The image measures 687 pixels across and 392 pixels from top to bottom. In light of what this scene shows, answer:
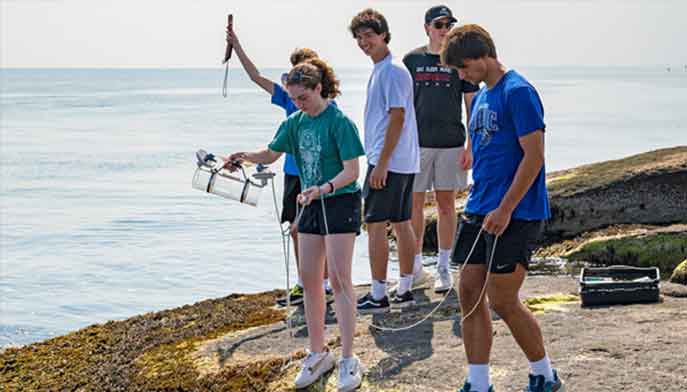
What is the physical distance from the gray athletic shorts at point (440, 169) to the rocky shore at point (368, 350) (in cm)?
94

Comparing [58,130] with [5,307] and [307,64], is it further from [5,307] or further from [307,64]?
[307,64]

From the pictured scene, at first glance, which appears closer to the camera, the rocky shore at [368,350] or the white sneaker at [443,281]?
the rocky shore at [368,350]

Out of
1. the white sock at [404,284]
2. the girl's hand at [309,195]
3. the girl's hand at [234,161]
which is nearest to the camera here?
the girl's hand at [309,195]

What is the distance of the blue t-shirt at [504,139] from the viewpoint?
5422 mm

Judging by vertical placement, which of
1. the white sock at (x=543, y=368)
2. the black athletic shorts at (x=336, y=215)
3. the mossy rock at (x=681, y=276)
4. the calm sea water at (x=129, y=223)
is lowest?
the calm sea water at (x=129, y=223)

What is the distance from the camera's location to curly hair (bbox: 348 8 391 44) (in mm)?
7543

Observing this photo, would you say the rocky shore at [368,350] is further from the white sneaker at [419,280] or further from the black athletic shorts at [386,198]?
the black athletic shorts at [386,198]

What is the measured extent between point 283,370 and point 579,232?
25.6 ft

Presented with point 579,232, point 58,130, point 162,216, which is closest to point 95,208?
point 162,216

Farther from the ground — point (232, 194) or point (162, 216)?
point (232, 194)

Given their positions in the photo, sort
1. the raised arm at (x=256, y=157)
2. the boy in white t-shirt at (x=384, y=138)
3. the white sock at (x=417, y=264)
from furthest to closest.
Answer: the white sock at (x=417, y=264)
the boy in white t-shirt at (x=384, y=138)
the raised arm at (x=256, y=157)

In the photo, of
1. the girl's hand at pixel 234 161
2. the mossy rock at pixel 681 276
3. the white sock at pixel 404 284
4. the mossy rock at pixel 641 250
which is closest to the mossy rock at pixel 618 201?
the mossy rock at pixel 641 250

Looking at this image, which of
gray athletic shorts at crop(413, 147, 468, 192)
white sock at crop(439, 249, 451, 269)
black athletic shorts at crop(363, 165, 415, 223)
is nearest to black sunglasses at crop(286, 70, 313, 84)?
black athletic shorts at crop(363, 165, 415, 223)

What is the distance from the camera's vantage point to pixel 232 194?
832 centimetres
